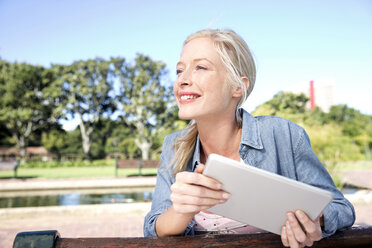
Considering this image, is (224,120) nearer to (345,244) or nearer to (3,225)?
(345,244)

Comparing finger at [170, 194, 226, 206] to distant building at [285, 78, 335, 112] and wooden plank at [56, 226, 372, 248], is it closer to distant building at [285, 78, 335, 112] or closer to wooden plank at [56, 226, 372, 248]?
wooden plank at [56, 226, 372, 248]

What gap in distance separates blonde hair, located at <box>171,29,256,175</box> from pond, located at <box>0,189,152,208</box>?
613 centimetres

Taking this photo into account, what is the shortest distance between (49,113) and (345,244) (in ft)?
99.7

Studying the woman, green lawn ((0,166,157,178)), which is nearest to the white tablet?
the woman

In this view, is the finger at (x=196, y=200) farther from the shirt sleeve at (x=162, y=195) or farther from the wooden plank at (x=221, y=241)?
the shirt sleeve at (x=162, y=195)

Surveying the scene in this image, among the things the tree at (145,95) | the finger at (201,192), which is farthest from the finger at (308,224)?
the tree at (145,95)

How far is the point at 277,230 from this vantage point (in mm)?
989

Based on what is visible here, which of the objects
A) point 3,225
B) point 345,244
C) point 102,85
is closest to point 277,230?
point 345,244

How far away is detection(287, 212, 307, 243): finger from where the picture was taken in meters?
0.94

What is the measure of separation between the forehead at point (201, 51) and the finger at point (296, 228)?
2.60ft

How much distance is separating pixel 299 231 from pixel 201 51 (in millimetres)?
904

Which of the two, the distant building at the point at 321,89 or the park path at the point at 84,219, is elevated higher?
the distant building at the point at 321,89

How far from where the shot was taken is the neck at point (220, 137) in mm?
1542

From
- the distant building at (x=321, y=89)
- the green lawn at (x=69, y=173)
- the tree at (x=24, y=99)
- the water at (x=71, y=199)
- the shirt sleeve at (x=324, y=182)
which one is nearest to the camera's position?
the shirt sleeve at (x=324, y=182)
